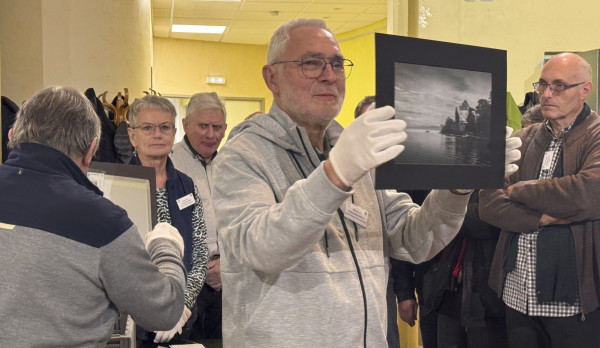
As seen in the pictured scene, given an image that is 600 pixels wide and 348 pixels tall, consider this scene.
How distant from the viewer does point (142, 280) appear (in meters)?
1.76

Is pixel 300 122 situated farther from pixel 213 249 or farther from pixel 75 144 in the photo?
pixel 213 249

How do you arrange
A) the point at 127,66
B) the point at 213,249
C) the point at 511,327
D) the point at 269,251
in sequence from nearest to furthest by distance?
the point at 269,251 < the point at 511,327 < the point at 213,249 < the point at 127,66

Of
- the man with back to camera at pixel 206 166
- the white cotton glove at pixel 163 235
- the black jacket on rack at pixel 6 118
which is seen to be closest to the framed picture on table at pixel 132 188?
the white cotton glove at pixel 163 235

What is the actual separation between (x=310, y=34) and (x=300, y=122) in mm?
225

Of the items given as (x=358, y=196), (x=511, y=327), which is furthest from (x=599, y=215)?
(x=358, y=196)

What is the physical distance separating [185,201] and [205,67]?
36.4 ft

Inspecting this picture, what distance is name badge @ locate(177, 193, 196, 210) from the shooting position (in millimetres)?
2967

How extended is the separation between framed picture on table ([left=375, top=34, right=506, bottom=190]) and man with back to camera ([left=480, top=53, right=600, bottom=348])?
144 centimetres

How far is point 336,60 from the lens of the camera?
5.65 ft

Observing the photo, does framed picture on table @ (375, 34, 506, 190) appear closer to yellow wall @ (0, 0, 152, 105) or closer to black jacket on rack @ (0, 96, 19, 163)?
black jacket on rack @ (0, 96, 19, 163)

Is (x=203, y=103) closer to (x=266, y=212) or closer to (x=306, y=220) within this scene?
(x=266, y=212)

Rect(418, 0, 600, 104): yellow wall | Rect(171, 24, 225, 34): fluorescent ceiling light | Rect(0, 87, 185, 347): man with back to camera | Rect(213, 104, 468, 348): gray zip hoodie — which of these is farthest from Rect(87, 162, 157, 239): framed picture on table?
Rect(171, 24, 225, 34): fluorescent ceiling light

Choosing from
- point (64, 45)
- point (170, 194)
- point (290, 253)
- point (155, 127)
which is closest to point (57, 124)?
point (290, 253)

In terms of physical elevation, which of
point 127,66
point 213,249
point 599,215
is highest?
point 127,66
